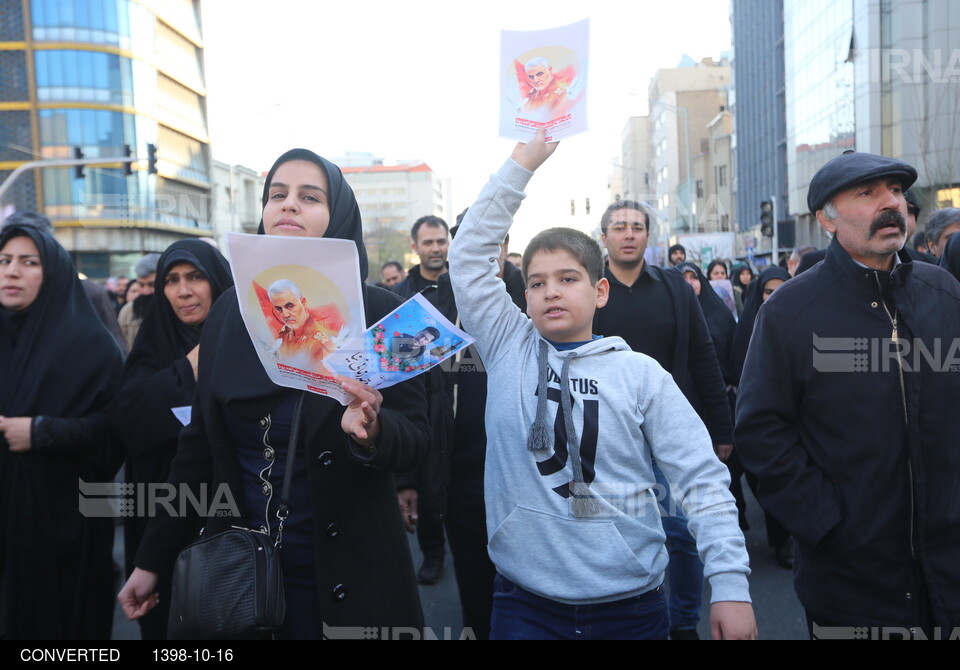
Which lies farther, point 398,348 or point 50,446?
point 50,446

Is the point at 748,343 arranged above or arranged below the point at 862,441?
above

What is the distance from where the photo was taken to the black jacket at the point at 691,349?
4473 millimetres

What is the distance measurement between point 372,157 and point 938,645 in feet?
415

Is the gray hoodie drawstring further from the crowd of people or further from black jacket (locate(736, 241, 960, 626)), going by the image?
black jacket (locate(736, 241, 960, 626))

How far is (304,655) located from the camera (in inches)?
101

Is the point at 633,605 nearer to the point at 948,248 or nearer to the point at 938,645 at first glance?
Answer: the point at 938,645

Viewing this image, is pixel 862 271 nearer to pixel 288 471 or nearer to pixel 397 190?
pixel 288 471

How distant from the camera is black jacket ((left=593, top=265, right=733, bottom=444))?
4.47m

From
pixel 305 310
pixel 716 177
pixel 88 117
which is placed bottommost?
pixel 305 310

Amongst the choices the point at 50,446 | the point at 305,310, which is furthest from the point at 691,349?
the point at 50,446

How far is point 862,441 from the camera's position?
9.17 ft

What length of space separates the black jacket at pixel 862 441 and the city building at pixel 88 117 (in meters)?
50.3

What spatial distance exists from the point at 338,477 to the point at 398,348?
1.67ft

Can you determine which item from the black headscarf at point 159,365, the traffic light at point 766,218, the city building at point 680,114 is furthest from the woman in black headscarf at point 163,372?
the city building at point 680,114
